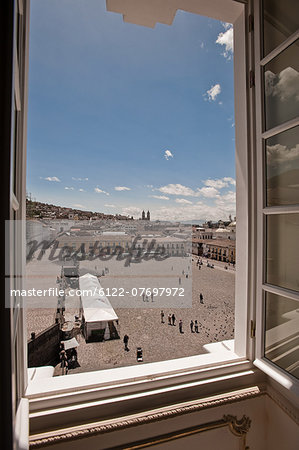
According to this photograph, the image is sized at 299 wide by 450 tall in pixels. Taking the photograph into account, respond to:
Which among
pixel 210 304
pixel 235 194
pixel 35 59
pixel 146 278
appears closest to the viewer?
pixel 235 194

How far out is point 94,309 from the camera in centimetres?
120

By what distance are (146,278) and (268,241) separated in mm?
954

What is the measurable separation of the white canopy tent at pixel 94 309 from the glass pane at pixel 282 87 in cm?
115

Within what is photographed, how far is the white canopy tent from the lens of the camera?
3.60ft

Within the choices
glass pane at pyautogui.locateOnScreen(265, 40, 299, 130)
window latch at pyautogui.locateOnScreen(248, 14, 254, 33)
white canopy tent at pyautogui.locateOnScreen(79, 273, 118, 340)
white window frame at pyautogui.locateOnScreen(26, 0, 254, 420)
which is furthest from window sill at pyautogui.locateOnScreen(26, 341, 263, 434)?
window latch at pyautogui.locateOnScreen(248, 14, 254, 33)

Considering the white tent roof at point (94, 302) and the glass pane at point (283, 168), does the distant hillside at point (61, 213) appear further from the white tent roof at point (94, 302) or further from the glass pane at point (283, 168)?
the glass pane at point (283, 168)

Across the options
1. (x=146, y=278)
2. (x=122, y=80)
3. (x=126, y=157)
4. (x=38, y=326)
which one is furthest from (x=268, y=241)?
(x=126, y=157)

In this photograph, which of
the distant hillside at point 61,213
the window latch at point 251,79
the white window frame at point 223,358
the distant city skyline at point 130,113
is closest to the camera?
Answer: the white window frame at point 223,358

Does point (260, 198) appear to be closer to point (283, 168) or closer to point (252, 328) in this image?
point (283, 168)

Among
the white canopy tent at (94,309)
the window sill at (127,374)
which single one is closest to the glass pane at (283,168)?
the window sill at (127,374)

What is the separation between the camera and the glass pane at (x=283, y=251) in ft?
2.57

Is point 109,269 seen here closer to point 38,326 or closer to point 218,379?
point 38,326

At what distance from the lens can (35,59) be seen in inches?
55.8

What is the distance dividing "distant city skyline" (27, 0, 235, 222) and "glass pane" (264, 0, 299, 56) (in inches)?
11.2
